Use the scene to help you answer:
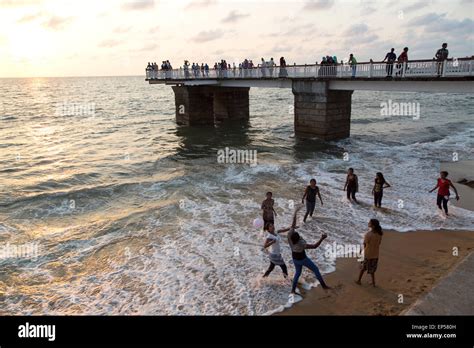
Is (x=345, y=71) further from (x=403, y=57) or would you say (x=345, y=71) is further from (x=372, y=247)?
(x=372, y=247)

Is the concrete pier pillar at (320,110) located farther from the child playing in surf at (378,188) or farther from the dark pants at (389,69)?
the child playing in surf at (378,188)

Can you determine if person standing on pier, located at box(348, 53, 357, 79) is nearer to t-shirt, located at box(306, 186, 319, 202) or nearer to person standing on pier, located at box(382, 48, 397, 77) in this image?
person standing on pier, located at box(382, 48, 397, 77)

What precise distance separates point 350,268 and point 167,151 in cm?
1958

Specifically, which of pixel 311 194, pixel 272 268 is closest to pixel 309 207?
pixel 311 194

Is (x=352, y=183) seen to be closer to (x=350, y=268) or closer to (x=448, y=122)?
(x=350, y=268)

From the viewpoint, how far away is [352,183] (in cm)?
1306

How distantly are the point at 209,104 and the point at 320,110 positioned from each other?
1549cm

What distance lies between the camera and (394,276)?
26.7 ft

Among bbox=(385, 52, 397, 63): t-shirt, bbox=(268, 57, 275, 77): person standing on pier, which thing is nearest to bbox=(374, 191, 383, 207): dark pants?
bbox=(385, 52, 397, 63): t-shirt

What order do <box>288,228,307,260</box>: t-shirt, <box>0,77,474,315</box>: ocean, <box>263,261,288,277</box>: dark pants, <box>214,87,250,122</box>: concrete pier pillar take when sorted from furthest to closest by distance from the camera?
<box>214,87,250,122</box>: concrete pier pillar → <box>0,77,474,315</box>: ocean → <box>263,261,288,277</box>: dark pants → <box>288,228,307,260</box>: t-shirt

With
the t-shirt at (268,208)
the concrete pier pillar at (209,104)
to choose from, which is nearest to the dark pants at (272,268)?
the t-shirt at (268,208)

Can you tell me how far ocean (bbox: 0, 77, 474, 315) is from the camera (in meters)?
8.25

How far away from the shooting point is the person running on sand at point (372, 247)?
7.23 m

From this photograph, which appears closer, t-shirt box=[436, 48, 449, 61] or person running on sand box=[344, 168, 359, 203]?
person running on sand box=[344, 168, 359, 203]
